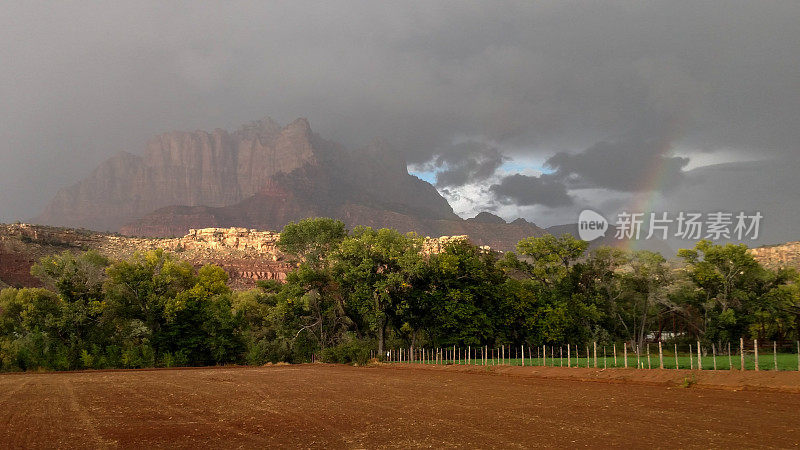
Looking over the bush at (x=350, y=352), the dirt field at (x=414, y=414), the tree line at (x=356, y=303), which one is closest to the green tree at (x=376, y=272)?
the tree line at (x=356, y=303)

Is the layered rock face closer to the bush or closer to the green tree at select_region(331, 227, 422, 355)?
the green tree at select_region(331, 227, 422, 355)

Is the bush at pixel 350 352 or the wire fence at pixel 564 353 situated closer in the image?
the wire fence at pixel 564 353

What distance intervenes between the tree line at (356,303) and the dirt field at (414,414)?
23954 millimetres

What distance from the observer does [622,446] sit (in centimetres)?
1092

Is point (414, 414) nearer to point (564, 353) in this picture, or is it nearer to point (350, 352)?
point (350, 352)

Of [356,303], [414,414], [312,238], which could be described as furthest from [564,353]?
[414,414]

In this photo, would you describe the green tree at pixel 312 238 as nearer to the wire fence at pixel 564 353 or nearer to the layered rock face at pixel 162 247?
the wire fence at pixel 564 353

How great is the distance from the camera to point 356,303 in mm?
50812

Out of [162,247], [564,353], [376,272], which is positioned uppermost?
[162,247]

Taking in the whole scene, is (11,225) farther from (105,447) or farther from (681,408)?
(681,408)

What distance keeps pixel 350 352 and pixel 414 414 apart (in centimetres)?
3551

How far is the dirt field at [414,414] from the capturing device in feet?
39.3

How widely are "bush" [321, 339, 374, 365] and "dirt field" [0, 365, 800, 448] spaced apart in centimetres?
2373

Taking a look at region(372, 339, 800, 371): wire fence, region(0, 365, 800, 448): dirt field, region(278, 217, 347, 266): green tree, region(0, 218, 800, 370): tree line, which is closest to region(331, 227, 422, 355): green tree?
region(0, 218, 800, 370): tree line
